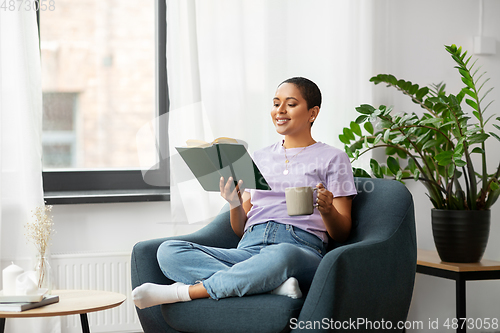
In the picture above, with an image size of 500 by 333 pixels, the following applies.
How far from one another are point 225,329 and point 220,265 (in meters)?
0.20

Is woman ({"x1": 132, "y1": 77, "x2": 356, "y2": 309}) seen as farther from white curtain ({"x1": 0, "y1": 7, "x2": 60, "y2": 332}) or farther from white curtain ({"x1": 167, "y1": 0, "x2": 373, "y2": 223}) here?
white curtain ({"x1": 0, "y1": 7, "x2": 60, "y2": 332})

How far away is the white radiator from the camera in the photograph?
7.39 ft

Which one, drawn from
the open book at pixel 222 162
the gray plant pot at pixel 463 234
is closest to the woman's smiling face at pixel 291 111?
the open book at pixel 222 162

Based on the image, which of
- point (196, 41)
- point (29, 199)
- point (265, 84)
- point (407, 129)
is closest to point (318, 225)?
point (407, 129)

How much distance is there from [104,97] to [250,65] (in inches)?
29.1

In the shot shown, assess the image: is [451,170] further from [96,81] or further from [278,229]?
[96,81]

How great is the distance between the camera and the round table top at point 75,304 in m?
1.51

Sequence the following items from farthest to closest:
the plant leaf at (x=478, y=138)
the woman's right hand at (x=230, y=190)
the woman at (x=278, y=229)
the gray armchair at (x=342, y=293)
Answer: the plant leaf at (x=478, y=138) < the woman's right hand at (x=230, y=190) < the woman at (x=278, y=229) < the gray armchair at (x=342, y=293)

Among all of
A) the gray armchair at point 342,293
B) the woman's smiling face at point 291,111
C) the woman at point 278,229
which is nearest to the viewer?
the gray armchair at point 342,293

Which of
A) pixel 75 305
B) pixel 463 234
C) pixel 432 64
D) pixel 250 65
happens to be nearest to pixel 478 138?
pixel 463 234

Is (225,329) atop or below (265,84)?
below

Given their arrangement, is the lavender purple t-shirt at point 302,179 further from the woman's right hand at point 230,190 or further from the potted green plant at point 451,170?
the potted green plant at point 451,170

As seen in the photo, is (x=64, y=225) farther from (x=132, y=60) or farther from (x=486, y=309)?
(x=486, y=309)

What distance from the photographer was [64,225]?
7.70 feet
